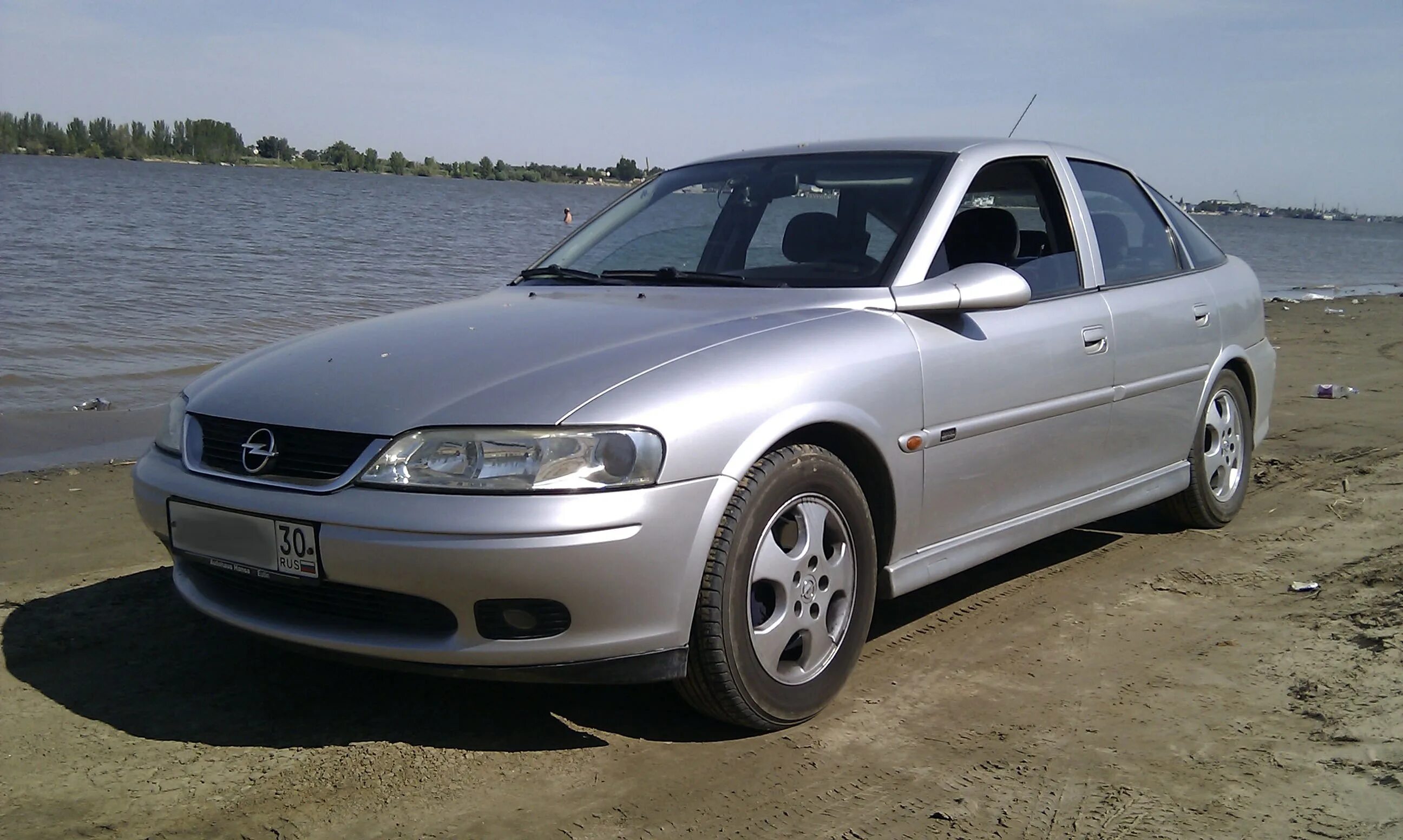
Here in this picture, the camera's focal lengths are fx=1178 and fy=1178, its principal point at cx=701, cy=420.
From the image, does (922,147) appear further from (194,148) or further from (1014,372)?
(194,148)

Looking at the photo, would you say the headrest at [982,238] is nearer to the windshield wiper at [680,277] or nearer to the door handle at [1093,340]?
the door handle at [1093,340]

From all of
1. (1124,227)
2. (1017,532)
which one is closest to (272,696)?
(1017,532)

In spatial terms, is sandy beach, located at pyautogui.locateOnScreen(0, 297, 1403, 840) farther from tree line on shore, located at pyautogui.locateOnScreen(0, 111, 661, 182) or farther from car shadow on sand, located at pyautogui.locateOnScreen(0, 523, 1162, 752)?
tree line on shore, located at pyautogui.locateOnScreen(0, 111, 661, 182)

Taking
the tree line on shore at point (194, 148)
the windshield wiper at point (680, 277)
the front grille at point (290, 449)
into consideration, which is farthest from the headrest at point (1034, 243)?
the tree line on shore at point (194, 148)

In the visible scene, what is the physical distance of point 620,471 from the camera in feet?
8.64

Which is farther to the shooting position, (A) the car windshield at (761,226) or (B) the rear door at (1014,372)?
(A) the car windshield at (761,226)

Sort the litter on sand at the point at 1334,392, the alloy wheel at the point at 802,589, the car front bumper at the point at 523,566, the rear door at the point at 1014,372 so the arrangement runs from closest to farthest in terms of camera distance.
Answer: the car front bumper at the point at 523,566 < the alloy wheel at the point at 802,589 < the rear door at the point at 1014,372 < the litter on sand at the point at 1334,392

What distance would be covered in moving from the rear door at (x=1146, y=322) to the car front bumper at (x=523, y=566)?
2.08 m

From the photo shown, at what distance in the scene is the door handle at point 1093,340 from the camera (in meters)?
3.98

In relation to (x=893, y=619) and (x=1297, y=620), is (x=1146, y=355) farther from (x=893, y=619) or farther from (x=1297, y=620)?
(x=893, y=619)

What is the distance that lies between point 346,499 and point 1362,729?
8.50ft

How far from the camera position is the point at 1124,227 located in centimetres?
457

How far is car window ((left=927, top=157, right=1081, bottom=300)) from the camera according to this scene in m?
3.81

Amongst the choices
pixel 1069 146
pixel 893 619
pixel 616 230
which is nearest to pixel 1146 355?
pixel 1069 146
